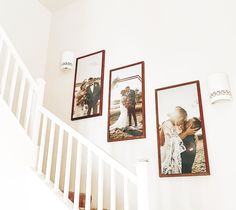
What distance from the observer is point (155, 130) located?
268cm

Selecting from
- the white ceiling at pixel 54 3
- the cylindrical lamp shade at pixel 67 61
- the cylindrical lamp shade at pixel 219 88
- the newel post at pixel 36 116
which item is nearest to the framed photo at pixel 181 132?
the cylindrical lamp shade at pixel 219 88

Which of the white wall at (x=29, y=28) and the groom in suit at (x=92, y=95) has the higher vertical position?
the white wall at (x=29, y=28)

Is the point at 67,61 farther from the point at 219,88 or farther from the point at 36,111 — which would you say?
the point at 219,88

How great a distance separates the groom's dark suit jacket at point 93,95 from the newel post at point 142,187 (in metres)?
1.58

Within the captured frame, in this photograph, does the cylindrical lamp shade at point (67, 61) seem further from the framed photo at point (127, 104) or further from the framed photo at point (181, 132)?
the framed photo at point (181, 132)

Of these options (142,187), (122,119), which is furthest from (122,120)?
(142,187)

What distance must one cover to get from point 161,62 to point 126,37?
0.70 m

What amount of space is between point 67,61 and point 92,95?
29.7 inches

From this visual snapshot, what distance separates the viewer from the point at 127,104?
2.94 meters

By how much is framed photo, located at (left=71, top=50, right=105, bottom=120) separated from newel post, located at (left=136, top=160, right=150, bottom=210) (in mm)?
1443

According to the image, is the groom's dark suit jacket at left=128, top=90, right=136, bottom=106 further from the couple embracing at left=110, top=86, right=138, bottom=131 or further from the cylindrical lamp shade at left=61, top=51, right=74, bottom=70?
the cylindrical lamp shade at left=61, top=51, right=74, bottom=70

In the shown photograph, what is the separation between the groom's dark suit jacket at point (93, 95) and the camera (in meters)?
3.20

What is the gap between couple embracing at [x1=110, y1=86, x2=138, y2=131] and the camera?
9.38 feet

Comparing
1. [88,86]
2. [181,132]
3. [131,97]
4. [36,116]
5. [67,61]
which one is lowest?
[181,132]
